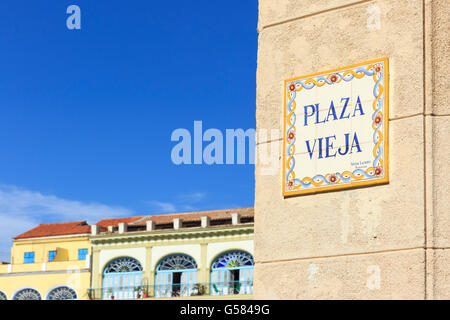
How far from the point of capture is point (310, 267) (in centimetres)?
351

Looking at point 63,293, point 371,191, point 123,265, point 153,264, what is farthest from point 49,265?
point 371,191

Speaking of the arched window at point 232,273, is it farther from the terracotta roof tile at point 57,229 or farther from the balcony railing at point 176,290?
the terracotta roof tile at point 57,229

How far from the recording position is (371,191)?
3.47 meters

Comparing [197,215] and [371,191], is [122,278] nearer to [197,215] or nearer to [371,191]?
[197,215]

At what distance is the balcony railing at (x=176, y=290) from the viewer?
3438 centimetres

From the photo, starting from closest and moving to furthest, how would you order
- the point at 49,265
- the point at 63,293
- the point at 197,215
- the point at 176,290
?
the point at 176,290
the point at 63,293
the point at 49,265
the point at 197,215

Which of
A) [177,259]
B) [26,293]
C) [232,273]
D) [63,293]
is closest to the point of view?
[232,273]

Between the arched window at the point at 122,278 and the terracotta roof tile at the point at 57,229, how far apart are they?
531 cm


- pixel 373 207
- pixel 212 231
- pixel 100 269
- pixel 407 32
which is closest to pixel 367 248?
pixel 373 207

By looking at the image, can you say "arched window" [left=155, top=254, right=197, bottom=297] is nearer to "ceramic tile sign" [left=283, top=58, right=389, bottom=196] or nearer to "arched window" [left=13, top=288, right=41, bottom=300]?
"arched window" [left=13, top=288, right=41, bottom=300]

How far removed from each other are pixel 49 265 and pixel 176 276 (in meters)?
6.71

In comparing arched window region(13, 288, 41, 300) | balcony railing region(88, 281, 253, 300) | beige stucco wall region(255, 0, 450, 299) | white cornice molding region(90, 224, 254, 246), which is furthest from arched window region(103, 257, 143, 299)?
beige stucco wall region(255, 0, 450, 299)

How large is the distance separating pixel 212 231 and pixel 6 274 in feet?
36.7
